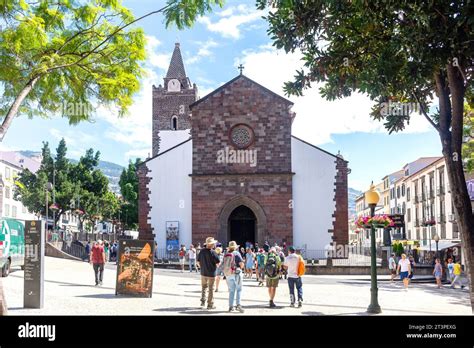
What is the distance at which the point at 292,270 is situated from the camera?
13133 mm

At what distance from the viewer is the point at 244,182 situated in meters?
33.6

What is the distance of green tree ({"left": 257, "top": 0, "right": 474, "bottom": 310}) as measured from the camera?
804cm

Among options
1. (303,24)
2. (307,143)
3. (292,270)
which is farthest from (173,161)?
(303,24)

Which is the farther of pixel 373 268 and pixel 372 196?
pixel 372 196

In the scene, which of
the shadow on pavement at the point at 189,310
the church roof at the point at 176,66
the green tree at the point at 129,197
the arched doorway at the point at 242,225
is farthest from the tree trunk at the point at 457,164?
the green tree at the point at 129,197

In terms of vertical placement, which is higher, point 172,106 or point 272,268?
point 172,106

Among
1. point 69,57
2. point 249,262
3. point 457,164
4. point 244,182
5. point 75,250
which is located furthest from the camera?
point 75,250

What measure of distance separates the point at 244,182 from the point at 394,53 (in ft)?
81.7

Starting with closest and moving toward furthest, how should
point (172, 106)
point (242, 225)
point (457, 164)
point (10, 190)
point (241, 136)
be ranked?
1. point (457, 164)
2. point (241, 136)
3. point (242, 225)
4. point (172, 106)
5. point (10, 190)

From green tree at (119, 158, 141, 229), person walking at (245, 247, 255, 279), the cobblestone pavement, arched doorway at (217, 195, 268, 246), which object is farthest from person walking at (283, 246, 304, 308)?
green tree at (119, 158, 141, 229)

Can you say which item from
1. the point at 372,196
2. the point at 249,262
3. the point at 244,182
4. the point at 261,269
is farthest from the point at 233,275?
the point at 244,182

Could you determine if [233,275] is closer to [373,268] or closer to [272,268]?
[272,268]

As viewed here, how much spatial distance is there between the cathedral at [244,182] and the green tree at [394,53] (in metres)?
22.2

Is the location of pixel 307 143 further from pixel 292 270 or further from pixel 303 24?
pixel 303 24
